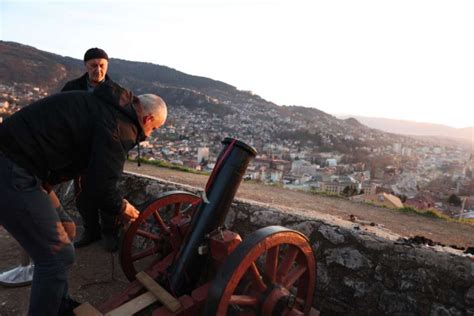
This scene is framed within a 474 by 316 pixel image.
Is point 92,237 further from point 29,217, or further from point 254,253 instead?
point 254,253

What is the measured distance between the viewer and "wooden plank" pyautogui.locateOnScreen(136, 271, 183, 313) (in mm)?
2912

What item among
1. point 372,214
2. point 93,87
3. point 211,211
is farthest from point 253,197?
point 211,211

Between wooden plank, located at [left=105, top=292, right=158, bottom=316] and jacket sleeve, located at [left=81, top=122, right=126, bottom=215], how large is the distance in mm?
830

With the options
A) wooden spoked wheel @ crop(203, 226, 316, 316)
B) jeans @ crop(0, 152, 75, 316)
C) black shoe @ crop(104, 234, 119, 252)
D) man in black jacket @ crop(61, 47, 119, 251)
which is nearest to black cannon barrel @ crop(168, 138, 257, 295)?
wooden spoked wheel @ crop(203, 226, 316, 316)

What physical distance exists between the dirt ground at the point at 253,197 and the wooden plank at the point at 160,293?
3.37 feet

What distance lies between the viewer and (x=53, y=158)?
275 cm

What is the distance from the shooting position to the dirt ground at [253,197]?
4.11m

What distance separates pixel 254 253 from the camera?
2.75m

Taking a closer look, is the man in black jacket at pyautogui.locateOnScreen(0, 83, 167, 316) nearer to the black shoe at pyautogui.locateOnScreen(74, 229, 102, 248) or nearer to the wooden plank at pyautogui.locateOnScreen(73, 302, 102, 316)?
the wooden plank at pyautogui.locateOnScreen(73, 302, 102, 316)

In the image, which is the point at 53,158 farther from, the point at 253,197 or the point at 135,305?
the point at 253,197

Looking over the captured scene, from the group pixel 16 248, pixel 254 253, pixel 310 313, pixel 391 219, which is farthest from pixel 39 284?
pixel 391 219

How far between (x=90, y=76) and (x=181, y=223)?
2.31 meters

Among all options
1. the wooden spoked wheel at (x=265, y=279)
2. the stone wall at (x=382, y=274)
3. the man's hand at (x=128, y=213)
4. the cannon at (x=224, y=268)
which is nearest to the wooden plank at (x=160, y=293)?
the cannon at (x=224, y=268)

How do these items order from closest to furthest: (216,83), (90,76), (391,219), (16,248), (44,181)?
(44,181) < (90,76) < (16,248) < (391,219) < (216,83)
